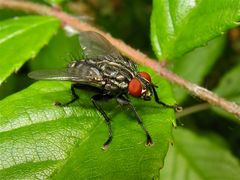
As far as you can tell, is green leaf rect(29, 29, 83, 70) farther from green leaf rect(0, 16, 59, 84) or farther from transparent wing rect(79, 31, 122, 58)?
transparent wing rect(79, 31, 122, 58)

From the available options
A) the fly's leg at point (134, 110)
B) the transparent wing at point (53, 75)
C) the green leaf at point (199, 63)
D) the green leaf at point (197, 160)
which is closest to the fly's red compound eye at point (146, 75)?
the fly's leg at point (134, 110)

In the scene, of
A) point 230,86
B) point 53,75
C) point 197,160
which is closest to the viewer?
point 53,75

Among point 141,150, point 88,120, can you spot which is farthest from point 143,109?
point 141,150

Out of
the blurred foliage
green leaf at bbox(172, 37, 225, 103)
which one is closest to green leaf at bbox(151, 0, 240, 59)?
the blurred foliage

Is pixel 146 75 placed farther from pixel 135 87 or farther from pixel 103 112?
pixel 103 112

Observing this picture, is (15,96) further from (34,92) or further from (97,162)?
(97,162)

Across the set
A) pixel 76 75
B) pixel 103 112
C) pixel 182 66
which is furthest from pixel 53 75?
pixel 182 66

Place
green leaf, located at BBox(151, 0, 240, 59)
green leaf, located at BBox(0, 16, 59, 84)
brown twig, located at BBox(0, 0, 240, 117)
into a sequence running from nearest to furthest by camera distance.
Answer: brown twig, located at BBox(0, 0, 240, 117) → green leaf, located at BBox(151, 0, 240, 59) → green leaf, located at BBox(0, 16, 59, 84)
